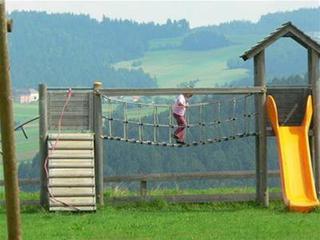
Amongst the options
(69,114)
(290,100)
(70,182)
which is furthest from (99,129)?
(290,100)

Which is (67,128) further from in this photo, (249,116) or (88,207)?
(249,116)

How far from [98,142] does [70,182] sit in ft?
3.51

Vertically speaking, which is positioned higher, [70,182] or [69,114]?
[69,114]

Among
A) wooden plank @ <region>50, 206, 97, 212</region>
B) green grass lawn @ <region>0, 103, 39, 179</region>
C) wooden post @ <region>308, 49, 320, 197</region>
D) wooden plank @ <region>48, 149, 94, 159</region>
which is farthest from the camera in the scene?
green grass lawn @ <region>0, 103, 39, 179</region>

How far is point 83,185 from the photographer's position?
17.3 meters

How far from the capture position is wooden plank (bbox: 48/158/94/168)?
1741cm

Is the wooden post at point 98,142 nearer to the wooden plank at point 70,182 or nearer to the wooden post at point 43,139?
the wooden plank at point 70,182

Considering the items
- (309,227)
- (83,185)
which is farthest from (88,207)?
(309,227)

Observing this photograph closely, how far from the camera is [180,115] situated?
19.8m

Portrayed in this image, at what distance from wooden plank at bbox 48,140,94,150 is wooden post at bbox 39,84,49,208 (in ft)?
0.69

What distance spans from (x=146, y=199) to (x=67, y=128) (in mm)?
1998

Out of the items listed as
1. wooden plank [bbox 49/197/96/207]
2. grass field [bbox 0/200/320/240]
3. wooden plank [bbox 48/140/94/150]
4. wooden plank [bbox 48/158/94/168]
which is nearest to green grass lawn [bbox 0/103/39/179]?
wooden plank [bbox 48/140/94/150]

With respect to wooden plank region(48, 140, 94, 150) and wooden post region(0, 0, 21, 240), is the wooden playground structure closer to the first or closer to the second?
wooden plank region(48, 140, 94, 150)

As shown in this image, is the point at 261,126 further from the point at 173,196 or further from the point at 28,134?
the point at 28,134
